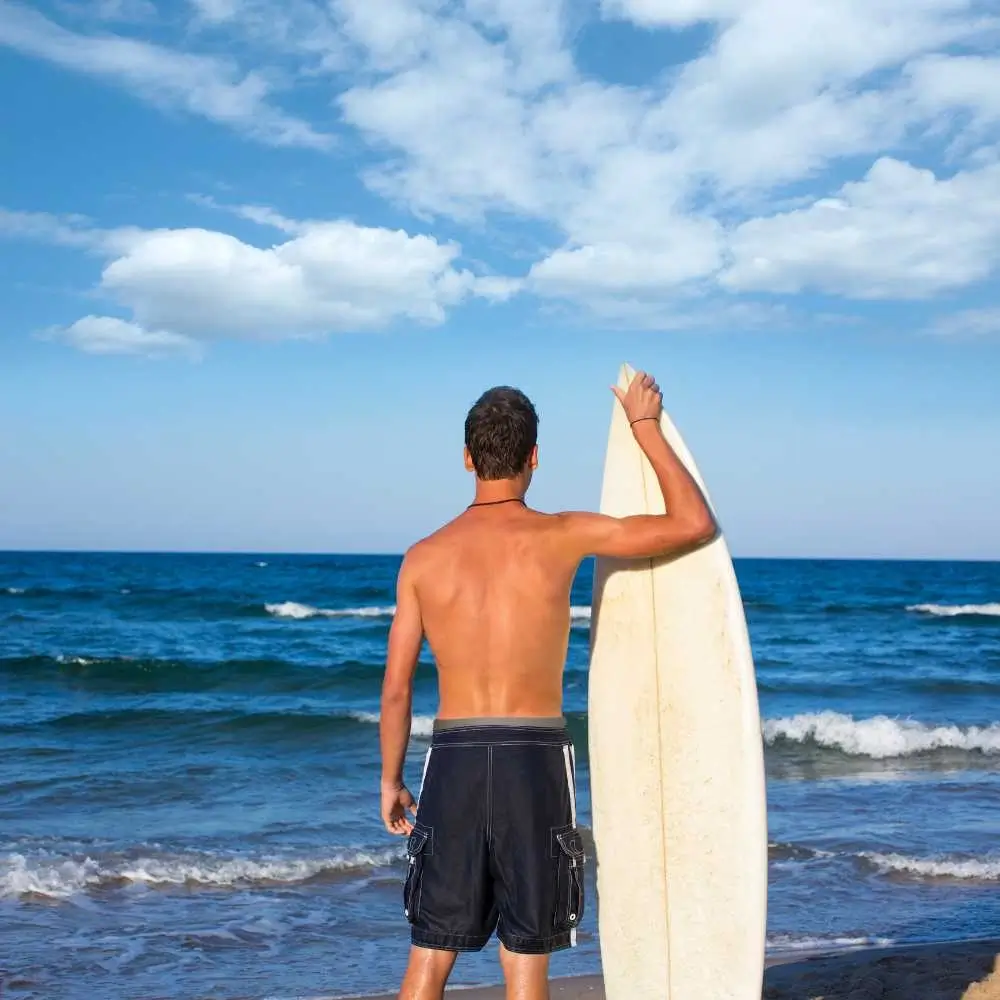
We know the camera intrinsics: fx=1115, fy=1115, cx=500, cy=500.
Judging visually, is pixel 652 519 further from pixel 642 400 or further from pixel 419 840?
pixel 419 840

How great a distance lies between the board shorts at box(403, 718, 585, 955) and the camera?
2650mm

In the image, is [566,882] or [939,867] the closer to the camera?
[566,882]

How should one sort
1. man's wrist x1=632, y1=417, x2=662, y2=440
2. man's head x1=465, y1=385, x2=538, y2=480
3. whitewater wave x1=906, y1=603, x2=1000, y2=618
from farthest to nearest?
1. whitewater wave x1=906, y1=603, x2=1000, y2=618
2. man's wrist x1=632, y1=417, x2=662, y2=440
3. man's head x1=465, y1=385, x2=538, y2=480

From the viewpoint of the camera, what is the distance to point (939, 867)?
6.22 meters

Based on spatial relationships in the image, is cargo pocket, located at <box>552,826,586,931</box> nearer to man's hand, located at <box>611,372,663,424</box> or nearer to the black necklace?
the black necklace

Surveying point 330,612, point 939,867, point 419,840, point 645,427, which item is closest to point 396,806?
point 419,840

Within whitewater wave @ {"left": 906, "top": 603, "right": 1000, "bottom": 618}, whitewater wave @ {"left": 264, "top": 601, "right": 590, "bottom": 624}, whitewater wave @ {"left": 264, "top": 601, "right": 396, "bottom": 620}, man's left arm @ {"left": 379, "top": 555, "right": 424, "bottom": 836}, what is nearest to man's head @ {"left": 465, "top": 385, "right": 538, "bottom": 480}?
man's left arm @ {"left": 379, "top": 555, "right": 424, "bottom": 836}

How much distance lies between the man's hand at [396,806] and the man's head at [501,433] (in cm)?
86

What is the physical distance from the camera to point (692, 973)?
3260 mm

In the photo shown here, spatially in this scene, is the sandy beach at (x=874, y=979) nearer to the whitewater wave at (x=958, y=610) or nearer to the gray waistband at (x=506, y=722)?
the gray waistband at (x=506, y=722)

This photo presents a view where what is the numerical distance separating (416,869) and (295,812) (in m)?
5.22

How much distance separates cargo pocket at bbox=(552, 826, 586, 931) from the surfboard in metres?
0.63

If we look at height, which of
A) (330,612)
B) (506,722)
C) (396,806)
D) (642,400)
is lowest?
(330,612)

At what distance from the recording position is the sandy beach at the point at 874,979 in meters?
4.22
